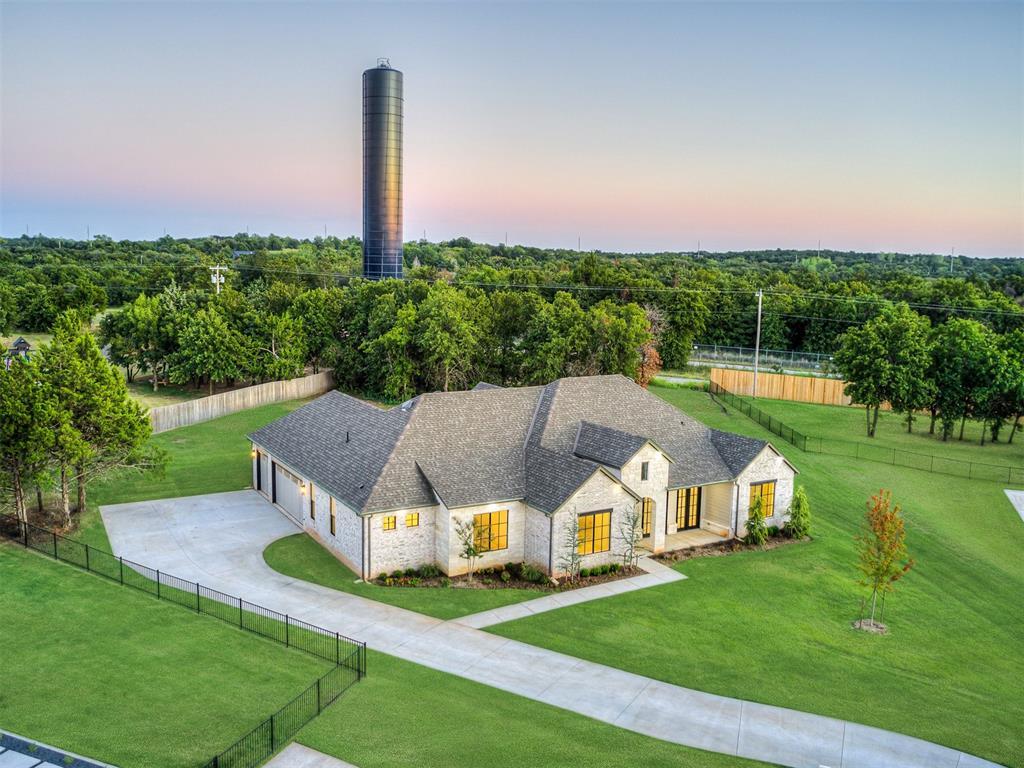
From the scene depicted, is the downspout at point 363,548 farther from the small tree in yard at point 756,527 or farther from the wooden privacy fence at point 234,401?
the wooden privacy fence at point 234,401

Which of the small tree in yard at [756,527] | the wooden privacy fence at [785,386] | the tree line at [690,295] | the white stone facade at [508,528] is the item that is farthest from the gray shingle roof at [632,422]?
the tree line at [690,295]

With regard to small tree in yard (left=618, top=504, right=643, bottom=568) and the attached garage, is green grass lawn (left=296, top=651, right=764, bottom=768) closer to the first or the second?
small tree in yard (left=618, top=504, right=643, bottom=568)

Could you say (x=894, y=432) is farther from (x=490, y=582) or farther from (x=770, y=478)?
(x=490, y=582)

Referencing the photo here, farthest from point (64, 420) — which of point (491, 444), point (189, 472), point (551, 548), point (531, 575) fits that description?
point (551, 548)

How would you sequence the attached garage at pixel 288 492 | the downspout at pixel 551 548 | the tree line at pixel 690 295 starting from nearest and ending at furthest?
1. the downspout at pixel 551 548
2. the attached garage at pixel 288 492
3. the tree line at pixel 690 295

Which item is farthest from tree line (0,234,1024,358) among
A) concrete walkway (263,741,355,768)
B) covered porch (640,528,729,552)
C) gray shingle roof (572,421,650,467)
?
concrete walkway (263,741,355,768)
